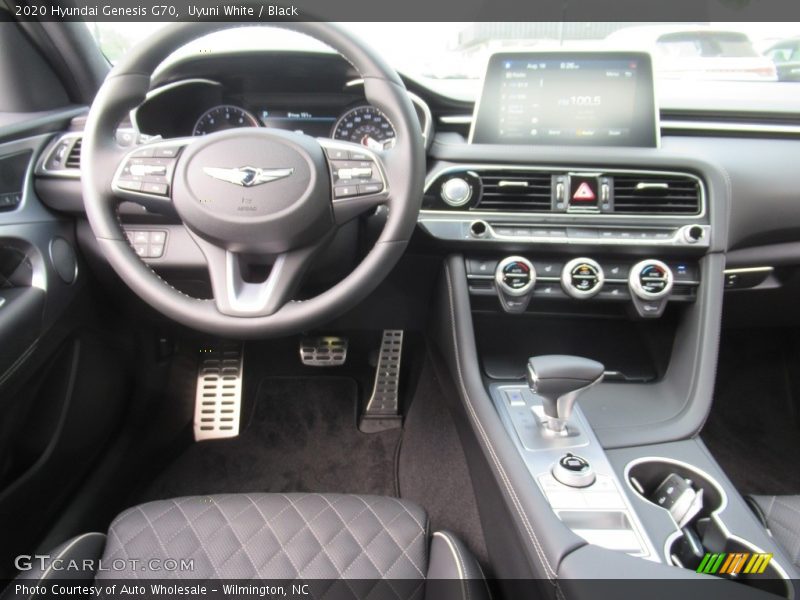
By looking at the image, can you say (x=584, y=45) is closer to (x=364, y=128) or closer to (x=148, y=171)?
(x=364, y=128)

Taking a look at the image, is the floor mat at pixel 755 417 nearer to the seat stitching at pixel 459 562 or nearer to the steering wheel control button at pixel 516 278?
the steering wheel control button at pixel 516 278

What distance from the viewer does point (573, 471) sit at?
40.3 inches

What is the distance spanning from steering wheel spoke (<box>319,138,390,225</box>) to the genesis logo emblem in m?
0.09

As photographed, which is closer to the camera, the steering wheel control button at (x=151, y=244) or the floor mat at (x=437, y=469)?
the steering wheel control button at (x=151, y=244)

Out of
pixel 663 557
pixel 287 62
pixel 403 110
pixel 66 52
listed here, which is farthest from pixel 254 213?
pixel 66 52

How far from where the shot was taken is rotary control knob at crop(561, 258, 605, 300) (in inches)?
51.8

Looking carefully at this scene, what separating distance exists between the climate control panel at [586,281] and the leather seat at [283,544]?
551 millimetres

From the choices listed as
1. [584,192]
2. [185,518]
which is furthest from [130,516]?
[584,192]

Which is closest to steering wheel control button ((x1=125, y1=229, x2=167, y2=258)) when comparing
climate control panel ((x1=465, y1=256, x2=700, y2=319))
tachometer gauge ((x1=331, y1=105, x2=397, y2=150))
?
tachometer gauge ((x1=331, y1=105, x2=397, y2=150))

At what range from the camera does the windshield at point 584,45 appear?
1338mm

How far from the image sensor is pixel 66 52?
5.00 ft

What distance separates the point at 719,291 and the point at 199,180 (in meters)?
1.18

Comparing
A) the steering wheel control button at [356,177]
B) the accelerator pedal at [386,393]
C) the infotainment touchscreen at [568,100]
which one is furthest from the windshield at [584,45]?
the accelerator pedal at [386,393]

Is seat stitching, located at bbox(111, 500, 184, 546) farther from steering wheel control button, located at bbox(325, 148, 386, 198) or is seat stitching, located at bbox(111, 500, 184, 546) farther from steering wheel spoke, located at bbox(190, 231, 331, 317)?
steering wheel control button, located at bbox(325, 148, 386, 198)
